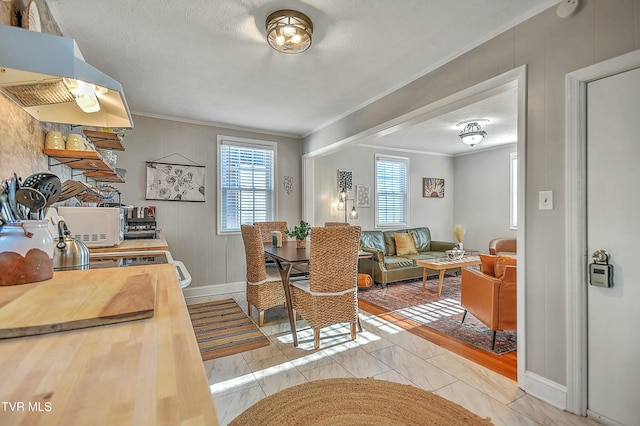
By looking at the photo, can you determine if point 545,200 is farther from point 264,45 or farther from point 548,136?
point 264,45

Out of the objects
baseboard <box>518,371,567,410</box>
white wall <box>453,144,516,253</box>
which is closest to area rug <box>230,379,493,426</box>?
baseboard <box>518,371,567,410</box>

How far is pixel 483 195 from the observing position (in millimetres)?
6316

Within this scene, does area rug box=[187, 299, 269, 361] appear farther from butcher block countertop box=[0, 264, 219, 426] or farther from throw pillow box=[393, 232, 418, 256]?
throw pillow box=[393, 232, 418, 256]

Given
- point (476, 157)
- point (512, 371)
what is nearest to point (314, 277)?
point (512, 371)

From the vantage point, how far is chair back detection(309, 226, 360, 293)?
2.62 metres

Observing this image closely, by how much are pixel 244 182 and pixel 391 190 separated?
3050 millimetres

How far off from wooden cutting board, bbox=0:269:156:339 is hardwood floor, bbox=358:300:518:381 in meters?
2.54

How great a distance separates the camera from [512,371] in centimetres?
230

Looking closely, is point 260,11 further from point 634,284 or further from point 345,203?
point 345,203

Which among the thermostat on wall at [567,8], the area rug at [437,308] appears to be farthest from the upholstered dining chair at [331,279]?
the thermostat on wall at [567,8]

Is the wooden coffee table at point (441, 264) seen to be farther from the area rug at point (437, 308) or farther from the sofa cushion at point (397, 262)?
the sofa cushion at point (397, 262)

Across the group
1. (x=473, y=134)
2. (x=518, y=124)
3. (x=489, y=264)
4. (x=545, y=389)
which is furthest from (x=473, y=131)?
(x=545, y=389)

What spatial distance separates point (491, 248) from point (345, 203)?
262 centimetres

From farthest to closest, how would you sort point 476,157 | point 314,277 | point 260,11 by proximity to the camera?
point 476,157, point 314,277, point 260,11
